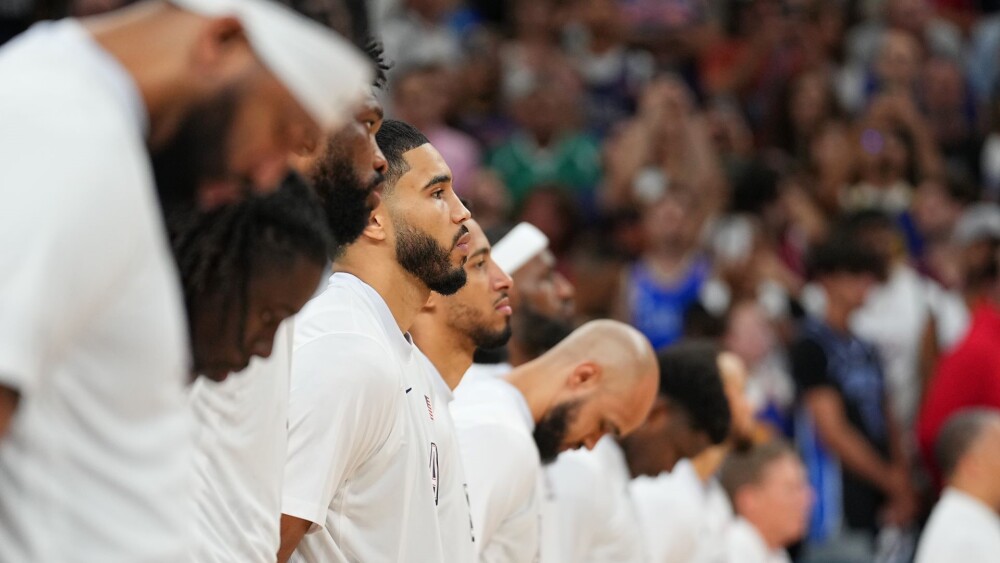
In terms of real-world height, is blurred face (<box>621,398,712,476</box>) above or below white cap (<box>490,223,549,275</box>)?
below

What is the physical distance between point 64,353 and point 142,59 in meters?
0.38

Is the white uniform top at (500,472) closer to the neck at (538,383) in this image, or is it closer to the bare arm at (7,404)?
the neck at (538,383)

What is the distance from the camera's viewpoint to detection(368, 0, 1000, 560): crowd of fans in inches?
380

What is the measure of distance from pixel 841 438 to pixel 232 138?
7.96 meters

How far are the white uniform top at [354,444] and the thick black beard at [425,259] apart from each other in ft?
0.63

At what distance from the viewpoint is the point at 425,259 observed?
4141 millimetres

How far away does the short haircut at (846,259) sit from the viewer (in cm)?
1009

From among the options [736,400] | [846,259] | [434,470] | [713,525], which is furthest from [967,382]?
[434,470]

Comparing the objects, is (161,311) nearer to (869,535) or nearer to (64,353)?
(64,353)

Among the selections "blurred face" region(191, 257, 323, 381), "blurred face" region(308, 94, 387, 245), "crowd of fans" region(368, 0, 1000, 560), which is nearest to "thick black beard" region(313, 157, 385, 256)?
"blurred face" region(308, 94, 387, 245)

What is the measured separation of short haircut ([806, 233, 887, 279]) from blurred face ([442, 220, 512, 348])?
18.4ft

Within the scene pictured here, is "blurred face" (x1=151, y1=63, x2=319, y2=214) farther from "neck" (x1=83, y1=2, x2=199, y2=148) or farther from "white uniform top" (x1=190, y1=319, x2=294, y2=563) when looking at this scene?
"white uniform top" (x1=190, y1=319, x2=294, y2=563)

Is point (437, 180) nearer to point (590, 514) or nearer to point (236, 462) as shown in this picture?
point (236, 462)

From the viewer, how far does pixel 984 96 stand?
44.0ft
